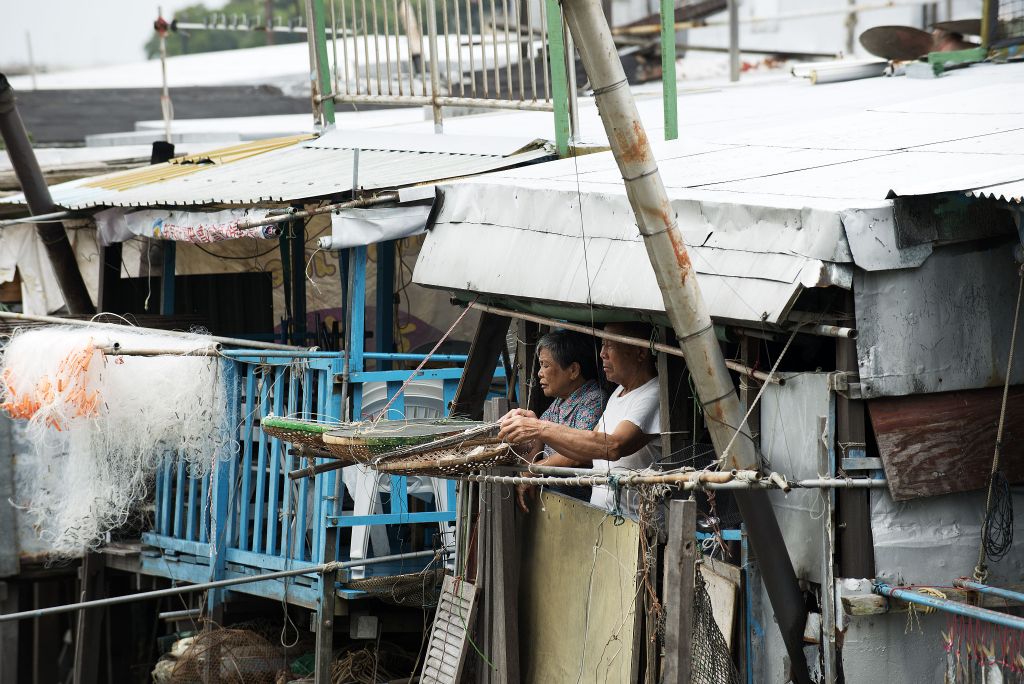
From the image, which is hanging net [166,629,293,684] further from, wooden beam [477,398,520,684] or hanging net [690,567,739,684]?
hanging net [690,567,739,684]

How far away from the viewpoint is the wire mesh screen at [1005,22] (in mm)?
10570

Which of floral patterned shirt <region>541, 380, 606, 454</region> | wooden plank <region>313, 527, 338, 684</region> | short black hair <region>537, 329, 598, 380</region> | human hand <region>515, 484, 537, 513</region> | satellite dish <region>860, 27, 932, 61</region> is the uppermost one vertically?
satellite dish <region>860, 27, 932, 61</region>

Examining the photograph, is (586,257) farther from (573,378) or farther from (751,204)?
(751,204)

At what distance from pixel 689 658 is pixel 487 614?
2.03m

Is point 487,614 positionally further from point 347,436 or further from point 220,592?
point 220,592

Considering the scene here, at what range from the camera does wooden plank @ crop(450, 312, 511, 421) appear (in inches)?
302

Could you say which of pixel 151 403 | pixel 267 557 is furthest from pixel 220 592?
pixel 151 403

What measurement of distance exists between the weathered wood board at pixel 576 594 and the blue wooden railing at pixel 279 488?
193cm

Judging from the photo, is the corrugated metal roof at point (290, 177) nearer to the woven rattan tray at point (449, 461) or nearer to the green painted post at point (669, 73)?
the green painted post at point (669, 73)

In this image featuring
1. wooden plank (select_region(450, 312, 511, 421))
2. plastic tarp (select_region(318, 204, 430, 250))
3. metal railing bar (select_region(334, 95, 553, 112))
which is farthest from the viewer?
metal railing bar (select_region(334, 95, 553, 112))

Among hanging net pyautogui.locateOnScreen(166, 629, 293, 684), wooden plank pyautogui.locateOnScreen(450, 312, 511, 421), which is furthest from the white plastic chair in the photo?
hanging net pyautogui.locateOnScreen(166, 629, 293, 684)

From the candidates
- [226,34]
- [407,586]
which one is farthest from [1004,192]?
[226,34]

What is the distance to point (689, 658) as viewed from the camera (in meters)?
4.89

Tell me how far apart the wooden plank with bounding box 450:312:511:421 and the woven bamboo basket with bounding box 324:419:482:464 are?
1205mm
